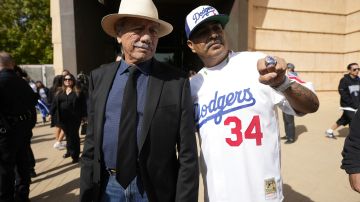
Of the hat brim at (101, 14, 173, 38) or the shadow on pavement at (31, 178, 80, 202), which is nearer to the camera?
the hat brim at (101, 14, 173, 38)

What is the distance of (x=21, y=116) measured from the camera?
3965 mm

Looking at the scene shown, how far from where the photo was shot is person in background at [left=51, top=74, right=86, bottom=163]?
6.19m

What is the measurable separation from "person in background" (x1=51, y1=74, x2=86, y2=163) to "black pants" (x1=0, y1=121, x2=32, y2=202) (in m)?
2.00

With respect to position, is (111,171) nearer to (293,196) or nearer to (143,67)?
(143,67)

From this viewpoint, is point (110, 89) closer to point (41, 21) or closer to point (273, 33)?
point (273, 33)

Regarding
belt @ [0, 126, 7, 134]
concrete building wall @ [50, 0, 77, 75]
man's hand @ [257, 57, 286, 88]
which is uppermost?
concrete building wall @ [50, 0, 77, 75]

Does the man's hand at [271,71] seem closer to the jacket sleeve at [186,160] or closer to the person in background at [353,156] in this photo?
the jacket sleeve at [186,160]

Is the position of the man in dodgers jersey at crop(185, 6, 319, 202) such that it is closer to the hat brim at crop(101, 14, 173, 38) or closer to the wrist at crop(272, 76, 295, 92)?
the wrist at crop(272, 76, 295, 92)

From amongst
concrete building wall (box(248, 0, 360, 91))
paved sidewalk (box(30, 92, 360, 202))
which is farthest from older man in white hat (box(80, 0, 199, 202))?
concrete building wall (box(248, 0, 360, 91))

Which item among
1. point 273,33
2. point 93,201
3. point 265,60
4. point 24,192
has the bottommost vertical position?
point 24,192

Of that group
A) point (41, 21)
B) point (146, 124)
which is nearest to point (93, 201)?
point (146, 124)

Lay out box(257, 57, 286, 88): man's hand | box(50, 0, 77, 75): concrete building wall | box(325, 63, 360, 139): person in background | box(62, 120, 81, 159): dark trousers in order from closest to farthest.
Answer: box(257, 57, 286, 88): man's hand
box(62, 120, 81, 159): dark trousers
box(325, 63, 360, 139): person in background
box(50, 0, 77, 75): concrete building wall

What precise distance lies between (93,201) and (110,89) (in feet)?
2.70

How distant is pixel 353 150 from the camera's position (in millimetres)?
2172
